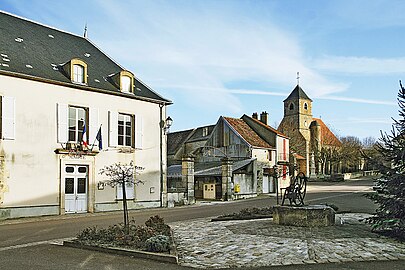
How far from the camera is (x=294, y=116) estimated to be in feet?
249

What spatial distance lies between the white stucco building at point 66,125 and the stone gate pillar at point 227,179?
6769 millimetres

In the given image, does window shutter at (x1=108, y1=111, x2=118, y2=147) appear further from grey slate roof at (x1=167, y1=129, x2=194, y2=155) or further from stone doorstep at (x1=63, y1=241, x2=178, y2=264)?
grey slate roof at (x1=167, y1=129, x2=194, y2=155)

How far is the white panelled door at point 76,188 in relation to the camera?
19.0 meters

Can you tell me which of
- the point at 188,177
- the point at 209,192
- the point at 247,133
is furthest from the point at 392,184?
the point at 247,133

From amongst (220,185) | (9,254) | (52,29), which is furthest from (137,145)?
(9,254)

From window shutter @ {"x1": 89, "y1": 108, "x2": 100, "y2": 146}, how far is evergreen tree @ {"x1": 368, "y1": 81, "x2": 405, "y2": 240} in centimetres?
1327

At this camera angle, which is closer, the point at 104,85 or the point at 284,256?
the point at 284,256

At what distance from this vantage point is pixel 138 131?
21906 millimetres

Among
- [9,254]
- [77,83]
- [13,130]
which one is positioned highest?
→ [77,83]

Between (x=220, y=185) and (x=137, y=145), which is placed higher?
(x=137, y=145)

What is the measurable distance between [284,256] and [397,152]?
454cm

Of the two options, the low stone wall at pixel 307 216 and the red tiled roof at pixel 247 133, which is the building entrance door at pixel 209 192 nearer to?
the red tiled roof at pixel 247 133

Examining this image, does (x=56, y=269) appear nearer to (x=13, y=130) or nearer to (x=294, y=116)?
(x=13, y=130)

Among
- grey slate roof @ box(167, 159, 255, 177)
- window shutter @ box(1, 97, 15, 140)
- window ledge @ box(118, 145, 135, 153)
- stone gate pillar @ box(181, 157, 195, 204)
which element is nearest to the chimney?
grey slate roof @ box(167, 159, 255, 177)
